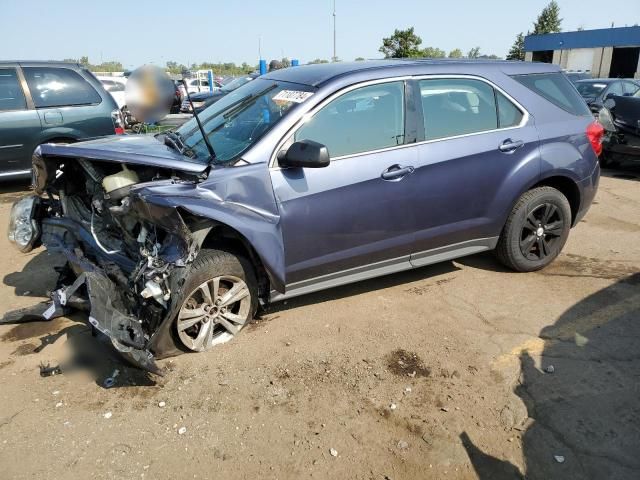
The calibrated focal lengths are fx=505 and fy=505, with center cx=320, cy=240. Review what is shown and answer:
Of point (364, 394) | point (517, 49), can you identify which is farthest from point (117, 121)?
point (517, 49)

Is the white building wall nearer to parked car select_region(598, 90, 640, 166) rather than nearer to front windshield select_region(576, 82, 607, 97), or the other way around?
front windshield select_region(576, 82, 607, 97)

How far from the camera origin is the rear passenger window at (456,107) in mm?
3785

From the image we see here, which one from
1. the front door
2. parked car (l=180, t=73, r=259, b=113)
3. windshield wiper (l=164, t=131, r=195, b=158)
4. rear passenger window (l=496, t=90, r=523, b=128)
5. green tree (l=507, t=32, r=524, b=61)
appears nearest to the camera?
the front door

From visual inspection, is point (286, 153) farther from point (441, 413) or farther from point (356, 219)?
point (441, 413)

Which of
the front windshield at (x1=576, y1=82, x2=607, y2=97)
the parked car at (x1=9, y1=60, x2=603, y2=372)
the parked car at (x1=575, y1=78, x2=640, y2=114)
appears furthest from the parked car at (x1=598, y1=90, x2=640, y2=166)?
the parked car at (x1=9, y1=60, x2=603, y2=372)

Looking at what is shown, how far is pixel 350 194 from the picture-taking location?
3.45 m

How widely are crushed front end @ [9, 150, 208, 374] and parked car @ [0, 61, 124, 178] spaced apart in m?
3.92

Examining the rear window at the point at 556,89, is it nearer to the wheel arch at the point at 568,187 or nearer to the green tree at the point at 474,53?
the wheel arch at the point at 568,187

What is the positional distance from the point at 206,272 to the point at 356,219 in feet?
3.57

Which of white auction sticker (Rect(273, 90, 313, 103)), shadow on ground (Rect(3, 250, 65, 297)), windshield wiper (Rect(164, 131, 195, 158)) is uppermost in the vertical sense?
white auction sticker (Rect(273, 90, 313, 103))

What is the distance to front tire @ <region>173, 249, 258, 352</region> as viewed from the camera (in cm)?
319

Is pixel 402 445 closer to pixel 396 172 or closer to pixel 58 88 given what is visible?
pixel 396 172

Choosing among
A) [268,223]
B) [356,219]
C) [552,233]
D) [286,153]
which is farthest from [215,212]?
[552,233]

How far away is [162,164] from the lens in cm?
304
